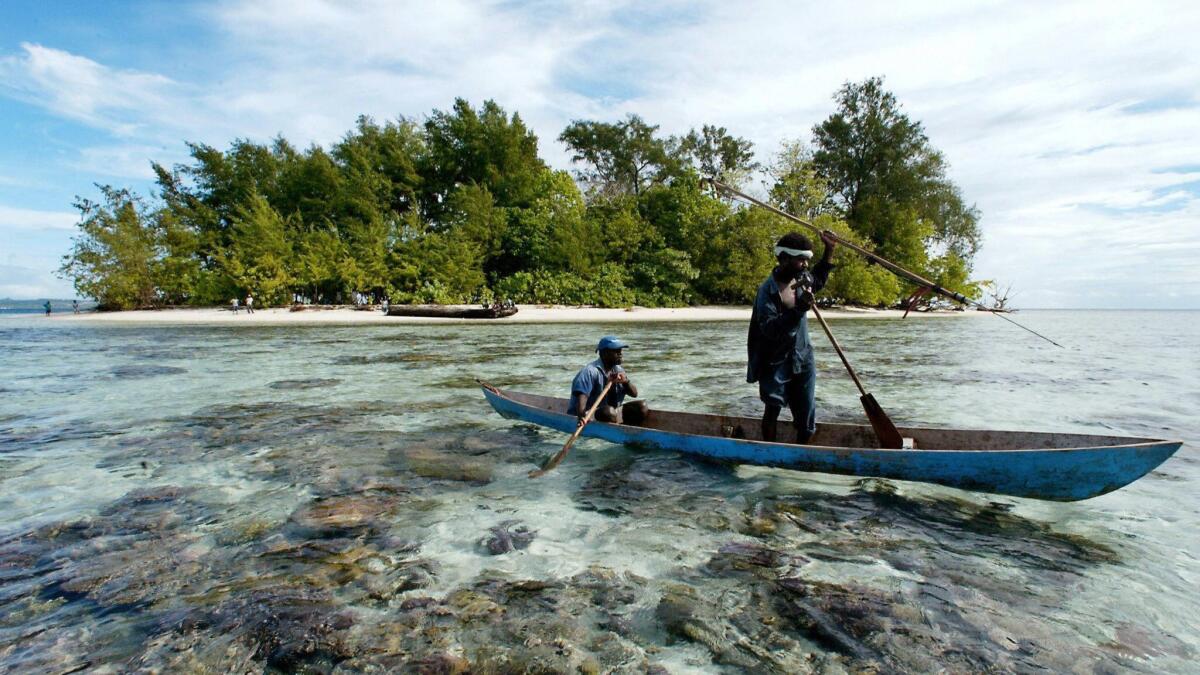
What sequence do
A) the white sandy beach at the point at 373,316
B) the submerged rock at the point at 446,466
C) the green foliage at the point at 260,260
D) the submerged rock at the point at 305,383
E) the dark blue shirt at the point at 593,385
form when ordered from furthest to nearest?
the green foliage at the point at 260,260, the white sandy beach at the point at 373,316, the submerged rock at the point at 305,383, the dark blue shirt at the point at 593,385, the submerged rock at the point at 446,466

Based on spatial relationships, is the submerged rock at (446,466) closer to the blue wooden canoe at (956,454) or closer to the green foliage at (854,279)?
the blue wooden canoe at (956,454)

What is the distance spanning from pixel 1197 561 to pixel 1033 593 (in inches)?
76.3

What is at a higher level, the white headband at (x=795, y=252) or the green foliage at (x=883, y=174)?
the green foliage at (x=883, y=174)

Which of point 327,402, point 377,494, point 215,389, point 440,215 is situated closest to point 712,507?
point 377,494

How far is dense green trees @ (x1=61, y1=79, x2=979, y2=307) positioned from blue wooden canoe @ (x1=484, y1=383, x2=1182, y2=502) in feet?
107

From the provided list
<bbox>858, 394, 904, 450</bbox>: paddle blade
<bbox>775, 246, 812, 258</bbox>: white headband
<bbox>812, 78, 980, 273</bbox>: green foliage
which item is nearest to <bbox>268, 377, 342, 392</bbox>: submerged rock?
<bbox>775, 246, 812, 258</bbox>: white headband

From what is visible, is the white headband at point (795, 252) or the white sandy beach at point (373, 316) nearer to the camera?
the white headband at point (795, 252)

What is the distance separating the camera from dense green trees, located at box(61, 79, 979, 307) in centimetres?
4184

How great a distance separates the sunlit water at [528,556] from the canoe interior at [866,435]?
1.95 ft

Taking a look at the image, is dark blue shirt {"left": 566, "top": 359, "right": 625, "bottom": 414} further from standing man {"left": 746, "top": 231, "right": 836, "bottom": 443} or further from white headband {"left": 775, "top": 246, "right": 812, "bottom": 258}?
white headband {"left": 775, "top": 246, "right": 812, "bottom": 258}

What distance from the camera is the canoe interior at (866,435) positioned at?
5.94 meters

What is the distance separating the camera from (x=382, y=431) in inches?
371

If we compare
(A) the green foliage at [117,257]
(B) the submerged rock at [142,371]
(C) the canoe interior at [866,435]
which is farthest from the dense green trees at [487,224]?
(C) the canoe interior at [866,435]

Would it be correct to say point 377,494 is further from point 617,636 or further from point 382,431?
point 617,636
